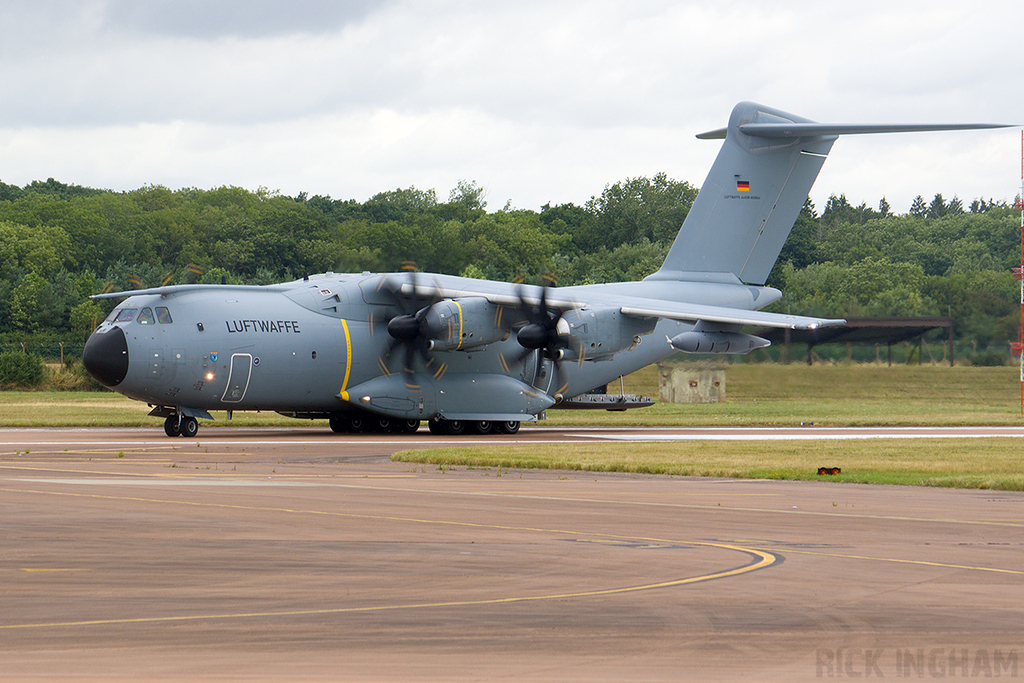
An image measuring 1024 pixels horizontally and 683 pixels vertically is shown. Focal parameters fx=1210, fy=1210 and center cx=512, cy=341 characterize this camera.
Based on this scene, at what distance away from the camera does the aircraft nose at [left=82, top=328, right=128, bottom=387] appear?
31.1m

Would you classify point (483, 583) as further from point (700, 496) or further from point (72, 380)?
point (72, 380)

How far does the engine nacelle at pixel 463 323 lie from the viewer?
33.4m

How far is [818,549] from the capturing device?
12.6 metres

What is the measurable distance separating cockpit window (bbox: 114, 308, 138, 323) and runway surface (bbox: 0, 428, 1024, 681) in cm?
1270

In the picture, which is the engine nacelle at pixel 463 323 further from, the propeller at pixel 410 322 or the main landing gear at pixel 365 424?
the main landing gear at pixel 365 424

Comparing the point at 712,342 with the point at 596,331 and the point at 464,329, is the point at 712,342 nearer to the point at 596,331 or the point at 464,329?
the point at 596,331

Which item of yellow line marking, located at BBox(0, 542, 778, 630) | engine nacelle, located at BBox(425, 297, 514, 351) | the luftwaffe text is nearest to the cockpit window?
the luftwaffe text

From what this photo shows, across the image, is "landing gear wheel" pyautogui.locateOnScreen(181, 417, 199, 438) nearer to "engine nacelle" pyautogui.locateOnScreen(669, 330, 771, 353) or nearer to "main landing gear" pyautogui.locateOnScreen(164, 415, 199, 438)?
"main landing gear" pyautogui.locateOnScreen(164, 415, 199, 438)

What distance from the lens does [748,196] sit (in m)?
38.5

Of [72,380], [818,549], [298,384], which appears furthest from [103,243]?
[818,549]

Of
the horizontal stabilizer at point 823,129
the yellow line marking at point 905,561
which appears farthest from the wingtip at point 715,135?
the yellow line marking at point 905,561

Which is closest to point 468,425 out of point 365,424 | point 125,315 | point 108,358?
point 365,424

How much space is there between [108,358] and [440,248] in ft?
34.3

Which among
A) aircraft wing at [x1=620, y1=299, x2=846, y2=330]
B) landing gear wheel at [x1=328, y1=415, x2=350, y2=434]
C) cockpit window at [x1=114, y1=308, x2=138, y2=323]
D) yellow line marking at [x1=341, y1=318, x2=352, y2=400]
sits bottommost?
landing gear wheel at [x1=328, y1=415, x2=350, y2=434]
